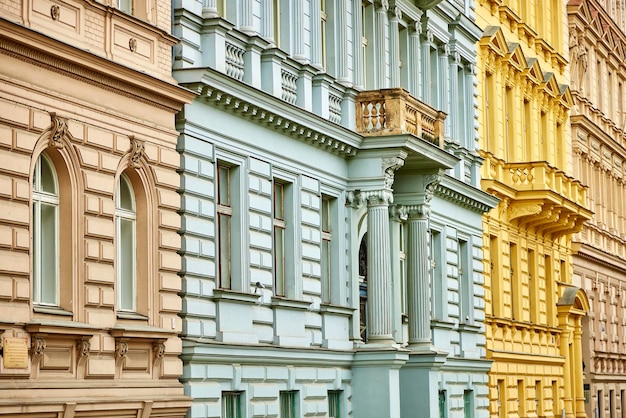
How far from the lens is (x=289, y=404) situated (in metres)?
28.6

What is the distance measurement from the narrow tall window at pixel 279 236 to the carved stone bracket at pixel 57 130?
783 cm

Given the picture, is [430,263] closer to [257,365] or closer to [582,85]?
[257,365]

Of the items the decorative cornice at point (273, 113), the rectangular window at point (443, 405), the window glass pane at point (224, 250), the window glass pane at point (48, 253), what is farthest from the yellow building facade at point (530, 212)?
the window glass pane at point (48, 253)

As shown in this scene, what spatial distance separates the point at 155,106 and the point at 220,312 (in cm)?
375

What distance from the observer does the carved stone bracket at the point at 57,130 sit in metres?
20.9

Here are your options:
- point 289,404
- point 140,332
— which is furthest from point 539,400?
point 140,332

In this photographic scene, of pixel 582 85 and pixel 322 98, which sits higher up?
pixel 582 85

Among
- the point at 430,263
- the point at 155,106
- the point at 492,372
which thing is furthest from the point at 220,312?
the point at 492,372

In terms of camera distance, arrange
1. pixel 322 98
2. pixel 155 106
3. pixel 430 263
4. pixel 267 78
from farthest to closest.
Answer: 1. pixel 430 263
2. pixel 322 98
3. pixel 267 78
4. pixel 155 106

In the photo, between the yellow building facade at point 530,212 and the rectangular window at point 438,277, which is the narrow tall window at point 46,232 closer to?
the rectangular window at point 438,277

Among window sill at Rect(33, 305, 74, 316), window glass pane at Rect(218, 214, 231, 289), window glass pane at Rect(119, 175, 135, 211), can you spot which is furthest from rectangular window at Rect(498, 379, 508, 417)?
window sill at Rect(33, 305, 74, 316)

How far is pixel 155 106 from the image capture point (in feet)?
77.4

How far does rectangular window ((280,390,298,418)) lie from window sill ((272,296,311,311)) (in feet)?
4.80

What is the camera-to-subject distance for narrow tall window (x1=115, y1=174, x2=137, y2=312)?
905 inches
